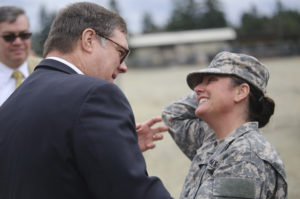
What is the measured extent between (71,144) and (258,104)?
1348 millimetres

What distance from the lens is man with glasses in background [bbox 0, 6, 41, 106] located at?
389cm

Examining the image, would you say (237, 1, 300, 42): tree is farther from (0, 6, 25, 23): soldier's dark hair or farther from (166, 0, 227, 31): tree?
(0, 6, 25, 23): soldier's dark hair

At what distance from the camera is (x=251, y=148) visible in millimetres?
1947

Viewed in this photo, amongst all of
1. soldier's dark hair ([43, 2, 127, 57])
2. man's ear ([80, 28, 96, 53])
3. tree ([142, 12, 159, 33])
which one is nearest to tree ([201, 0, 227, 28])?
tree ([142, 12, 159, 33])

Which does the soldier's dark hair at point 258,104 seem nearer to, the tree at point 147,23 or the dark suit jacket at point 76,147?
the dark suit jacket at point 76,147

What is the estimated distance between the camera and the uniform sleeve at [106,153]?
4.31ft

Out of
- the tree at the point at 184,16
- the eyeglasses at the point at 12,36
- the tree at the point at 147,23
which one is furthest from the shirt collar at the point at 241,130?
the tree at the point at 147,23

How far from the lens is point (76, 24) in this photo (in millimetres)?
1694

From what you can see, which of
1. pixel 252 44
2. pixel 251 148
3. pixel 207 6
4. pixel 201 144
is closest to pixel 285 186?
pixel 251 148

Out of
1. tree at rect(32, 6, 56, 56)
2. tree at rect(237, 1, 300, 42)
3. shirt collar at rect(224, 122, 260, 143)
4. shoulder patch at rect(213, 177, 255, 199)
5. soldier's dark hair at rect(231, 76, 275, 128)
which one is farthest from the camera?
tree at rect(237, 1, 300, 42)

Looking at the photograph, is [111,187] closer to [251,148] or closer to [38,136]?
[38,136]

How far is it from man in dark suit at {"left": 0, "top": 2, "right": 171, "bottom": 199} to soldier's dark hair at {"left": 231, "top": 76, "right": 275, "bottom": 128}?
1.01m

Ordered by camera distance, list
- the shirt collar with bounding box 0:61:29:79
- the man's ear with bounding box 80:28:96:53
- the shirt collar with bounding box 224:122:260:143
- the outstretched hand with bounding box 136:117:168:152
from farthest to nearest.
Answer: the shirt collar with bounding box 0:61:29:79, the outstretched hand with bounding box 136:117:168:152, the shirt collar with bounding box 224:122:260:143, the man's ear with bounding box 80:28:96:53

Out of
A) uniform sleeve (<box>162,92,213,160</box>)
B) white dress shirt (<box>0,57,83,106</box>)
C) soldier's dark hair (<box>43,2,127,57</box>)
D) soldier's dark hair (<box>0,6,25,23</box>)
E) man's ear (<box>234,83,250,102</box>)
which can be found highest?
soldier's dark hair (<box>43,2,127,57</box>)
